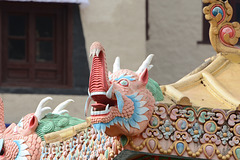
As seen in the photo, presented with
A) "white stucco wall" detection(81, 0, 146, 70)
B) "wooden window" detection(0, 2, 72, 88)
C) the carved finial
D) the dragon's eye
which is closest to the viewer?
the dragon's eye

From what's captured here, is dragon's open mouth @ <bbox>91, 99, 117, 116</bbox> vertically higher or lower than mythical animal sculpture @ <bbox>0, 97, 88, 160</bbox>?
higher

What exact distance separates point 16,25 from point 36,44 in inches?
19.4

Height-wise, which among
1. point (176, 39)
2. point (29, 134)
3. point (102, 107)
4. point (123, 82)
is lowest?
point (29, 134)

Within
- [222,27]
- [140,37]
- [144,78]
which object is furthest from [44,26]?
[144,78]

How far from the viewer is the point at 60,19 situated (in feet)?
52.9

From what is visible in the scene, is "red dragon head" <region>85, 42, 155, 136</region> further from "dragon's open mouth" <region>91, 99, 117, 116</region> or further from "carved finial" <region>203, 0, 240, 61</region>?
"carved finial" <region>203, 0, 240, 61</region>

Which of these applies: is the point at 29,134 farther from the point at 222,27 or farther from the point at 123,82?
the point at 222,27

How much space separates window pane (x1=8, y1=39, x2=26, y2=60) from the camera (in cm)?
1608

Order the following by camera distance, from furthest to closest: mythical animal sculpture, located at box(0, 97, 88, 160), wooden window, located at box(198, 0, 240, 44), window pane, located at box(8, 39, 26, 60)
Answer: wooden window, located at box(198, 0, 240, 44), window pane, located at box(8, 39, 26, 60), mythical animal sculpture, located at box(0, 97, 88, 160)

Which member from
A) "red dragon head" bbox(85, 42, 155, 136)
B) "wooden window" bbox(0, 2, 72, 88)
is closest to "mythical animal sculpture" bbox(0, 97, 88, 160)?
"red dragon head" bbox(85, 42, 155, 136)

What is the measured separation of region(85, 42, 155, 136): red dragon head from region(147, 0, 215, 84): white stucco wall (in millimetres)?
9403

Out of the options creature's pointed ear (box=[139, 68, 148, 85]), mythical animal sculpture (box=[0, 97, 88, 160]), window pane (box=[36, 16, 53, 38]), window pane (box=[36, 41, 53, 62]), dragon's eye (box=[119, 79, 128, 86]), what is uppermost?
window pane (box=[36, 16, 53, 38])

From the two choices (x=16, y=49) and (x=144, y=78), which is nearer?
(x=144, y=78)

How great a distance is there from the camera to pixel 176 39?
1709cm
